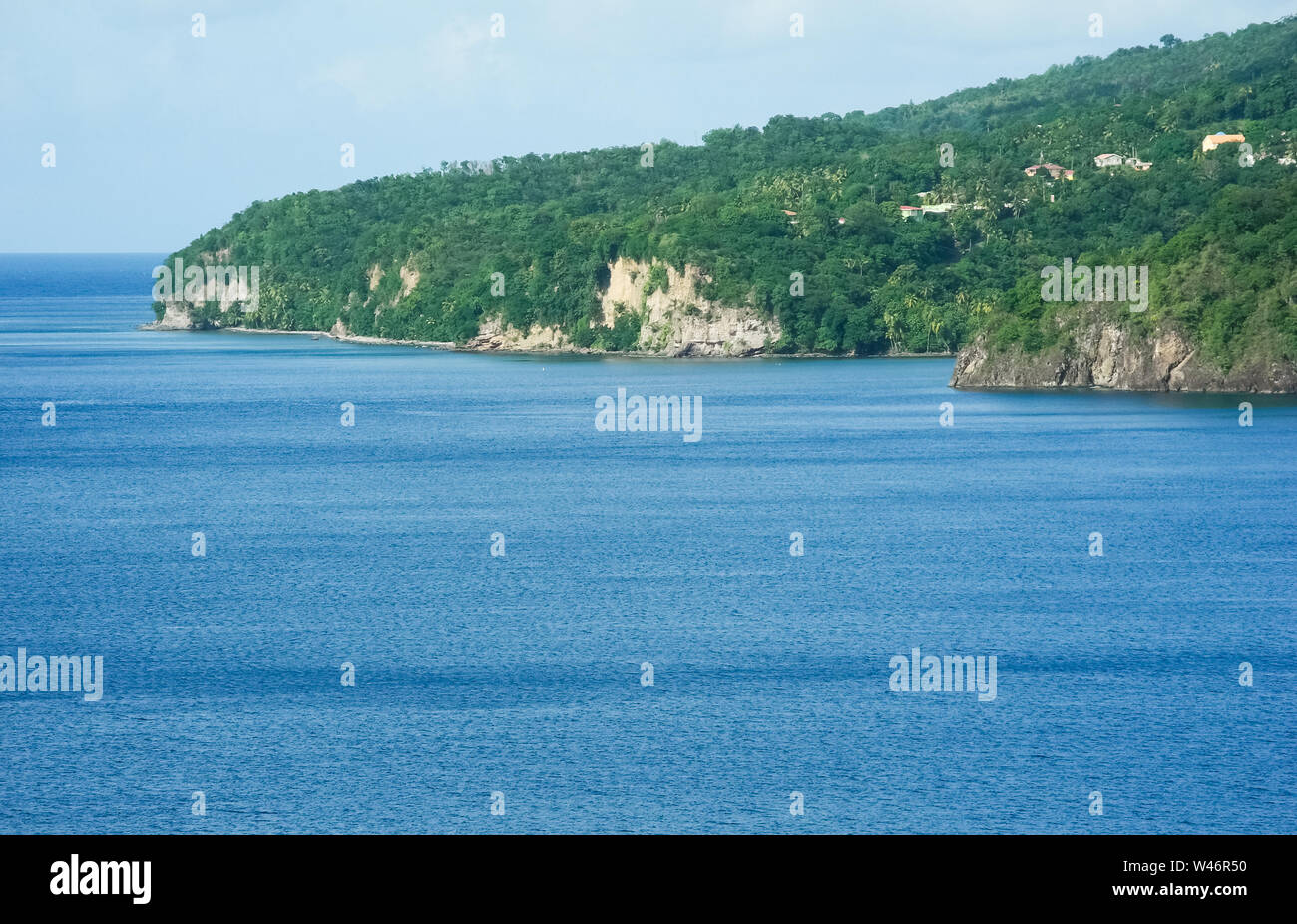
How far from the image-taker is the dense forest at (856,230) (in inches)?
3462

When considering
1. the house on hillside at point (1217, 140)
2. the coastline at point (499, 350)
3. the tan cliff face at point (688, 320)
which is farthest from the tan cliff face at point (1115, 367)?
the house on hillside at point (1217, 140)

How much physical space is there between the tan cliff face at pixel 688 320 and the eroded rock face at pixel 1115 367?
1135 inches

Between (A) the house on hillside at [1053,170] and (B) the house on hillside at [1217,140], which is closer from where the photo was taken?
(B) the house on hillside at [1217,140]

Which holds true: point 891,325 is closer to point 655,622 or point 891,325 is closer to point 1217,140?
point 1217,140

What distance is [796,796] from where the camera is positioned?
81.7 ft

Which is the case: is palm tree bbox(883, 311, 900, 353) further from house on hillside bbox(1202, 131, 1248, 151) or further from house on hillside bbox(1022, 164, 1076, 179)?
house on hillside bbox(1202, 131, 1248, 151)

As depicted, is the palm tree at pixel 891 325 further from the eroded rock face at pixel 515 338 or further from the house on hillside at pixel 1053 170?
the eroded rock face at pixel 515 338

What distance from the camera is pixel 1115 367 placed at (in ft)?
287

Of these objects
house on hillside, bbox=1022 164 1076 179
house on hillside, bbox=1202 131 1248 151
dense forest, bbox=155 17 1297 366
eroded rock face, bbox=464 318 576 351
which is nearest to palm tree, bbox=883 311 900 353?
dense forest, bbox=155 17 1297 366

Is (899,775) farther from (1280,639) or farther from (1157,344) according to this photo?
(1157,344)

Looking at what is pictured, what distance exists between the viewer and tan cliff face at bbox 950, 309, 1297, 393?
3260 inches

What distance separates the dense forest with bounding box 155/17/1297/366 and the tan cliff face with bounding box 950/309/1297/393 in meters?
0.87

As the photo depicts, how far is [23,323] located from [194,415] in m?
94.5
